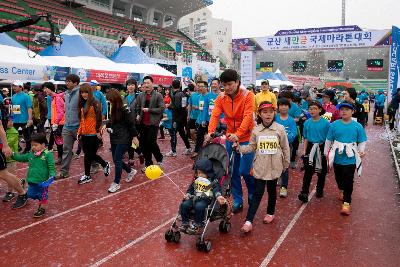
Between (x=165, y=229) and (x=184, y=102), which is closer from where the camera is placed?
(x=165, y=229)

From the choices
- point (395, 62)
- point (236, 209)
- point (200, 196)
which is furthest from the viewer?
point (395, 62)

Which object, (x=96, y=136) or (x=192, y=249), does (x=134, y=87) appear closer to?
(x=96, y=136)

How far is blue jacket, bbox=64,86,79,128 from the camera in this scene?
6.83 metres

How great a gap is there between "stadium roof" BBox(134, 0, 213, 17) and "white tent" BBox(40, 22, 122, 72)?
89.8 feet

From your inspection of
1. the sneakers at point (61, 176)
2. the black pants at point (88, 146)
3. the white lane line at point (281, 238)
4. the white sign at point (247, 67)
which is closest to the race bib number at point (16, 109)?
the sneakers at point (61, 176)

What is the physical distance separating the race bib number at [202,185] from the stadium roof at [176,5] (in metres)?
39.2

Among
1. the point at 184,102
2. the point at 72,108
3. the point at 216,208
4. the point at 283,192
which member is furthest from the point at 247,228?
the point at 184,102

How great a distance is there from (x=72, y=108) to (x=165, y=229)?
3539 millimetres

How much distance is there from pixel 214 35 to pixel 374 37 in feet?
202

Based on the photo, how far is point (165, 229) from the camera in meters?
4.63

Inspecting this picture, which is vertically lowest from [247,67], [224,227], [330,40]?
[224,227]

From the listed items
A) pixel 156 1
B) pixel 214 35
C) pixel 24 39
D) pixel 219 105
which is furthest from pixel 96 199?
pixel 214 35

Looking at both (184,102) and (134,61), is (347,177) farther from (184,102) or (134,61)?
(134,61)

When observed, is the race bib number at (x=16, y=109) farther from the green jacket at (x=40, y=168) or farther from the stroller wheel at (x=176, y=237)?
the stroller wheel at (x=176, y=237)
